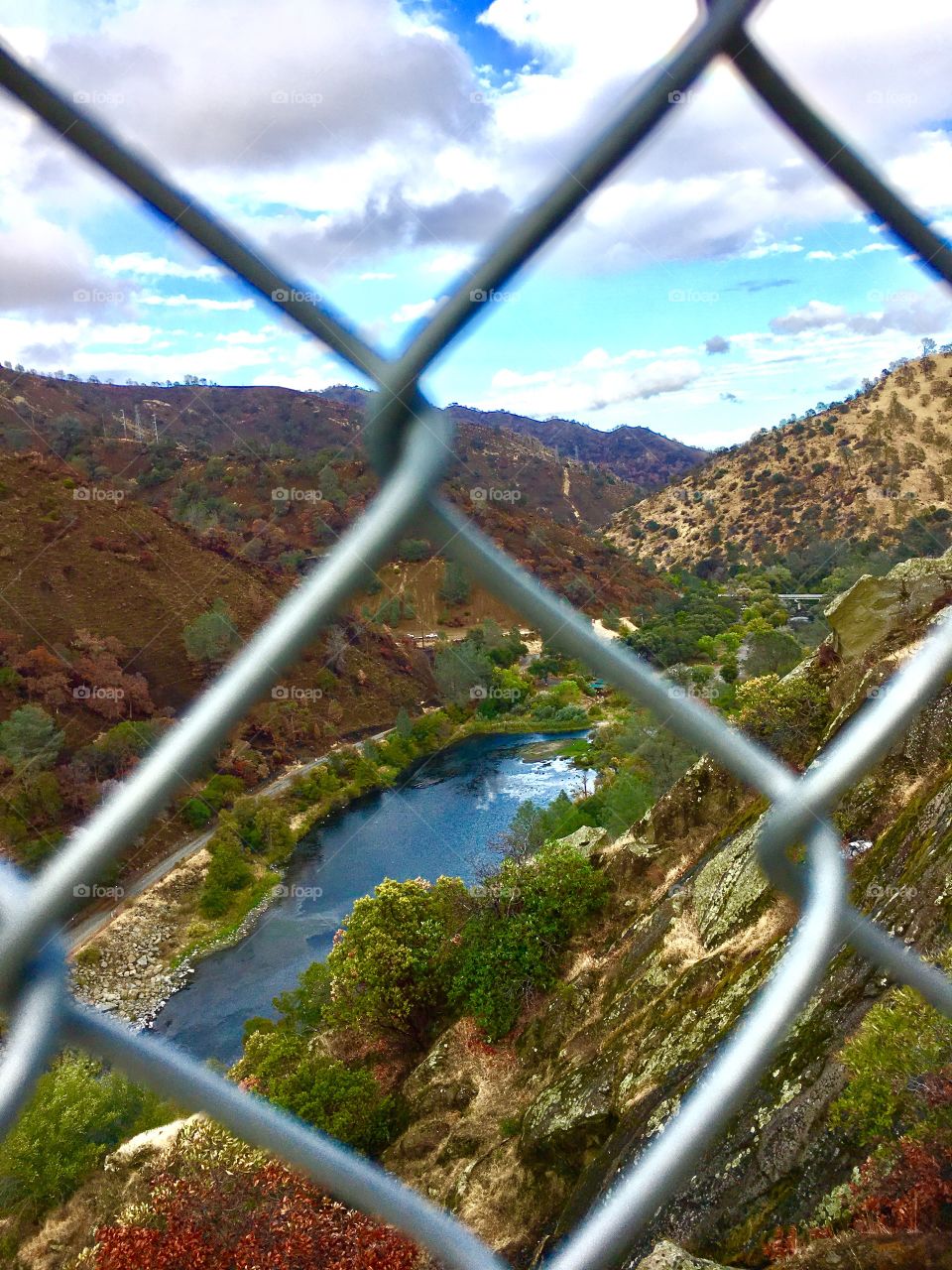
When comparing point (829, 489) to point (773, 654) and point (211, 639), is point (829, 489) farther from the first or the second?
point (211, 639)

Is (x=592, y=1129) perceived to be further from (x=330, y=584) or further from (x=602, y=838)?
(x=330, y=584)

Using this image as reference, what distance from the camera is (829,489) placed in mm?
27203

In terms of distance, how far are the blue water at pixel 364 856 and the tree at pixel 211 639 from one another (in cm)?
340

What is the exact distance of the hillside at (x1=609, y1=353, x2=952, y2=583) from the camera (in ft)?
79.3

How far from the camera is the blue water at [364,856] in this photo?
9.59 metres

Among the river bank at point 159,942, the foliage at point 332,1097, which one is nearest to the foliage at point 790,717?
the foliage at point 332,1097

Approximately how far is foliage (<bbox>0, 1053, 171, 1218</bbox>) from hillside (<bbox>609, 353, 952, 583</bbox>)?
65.4ft

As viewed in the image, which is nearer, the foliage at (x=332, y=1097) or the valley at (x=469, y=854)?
the valley at (x=469, y=854)

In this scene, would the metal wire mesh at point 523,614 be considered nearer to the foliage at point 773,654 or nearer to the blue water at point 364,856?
the blue water at point 364,856

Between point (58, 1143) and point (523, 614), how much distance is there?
7446 millimetres

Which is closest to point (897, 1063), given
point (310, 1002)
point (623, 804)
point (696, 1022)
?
point (696, 1022)

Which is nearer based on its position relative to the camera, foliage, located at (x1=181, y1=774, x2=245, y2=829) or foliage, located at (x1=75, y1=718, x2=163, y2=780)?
foliage, located at (x1=75, y1=718, x2=163, y2=780)

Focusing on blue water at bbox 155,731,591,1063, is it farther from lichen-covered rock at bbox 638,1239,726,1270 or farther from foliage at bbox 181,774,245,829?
lichen-covered rock at bbox 638,1239,726,1270

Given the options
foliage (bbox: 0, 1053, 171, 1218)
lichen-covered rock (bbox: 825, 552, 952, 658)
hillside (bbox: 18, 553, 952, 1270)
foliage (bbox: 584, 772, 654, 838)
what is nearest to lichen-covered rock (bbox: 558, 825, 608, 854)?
hillside (bbox: 18, 553, 952, 1270)
